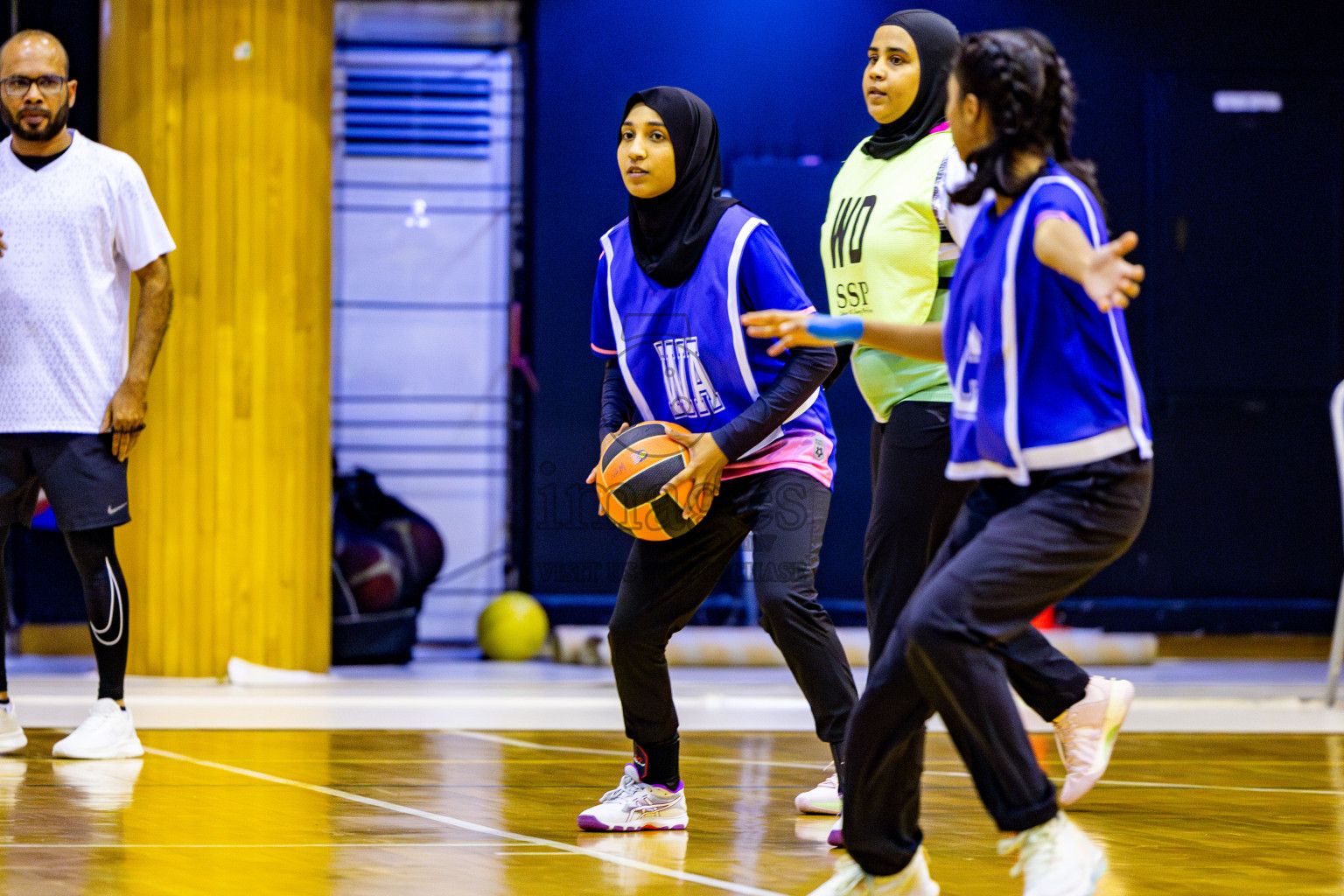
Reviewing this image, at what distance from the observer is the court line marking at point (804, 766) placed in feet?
12.3

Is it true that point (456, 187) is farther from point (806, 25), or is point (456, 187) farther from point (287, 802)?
point (287, 802)

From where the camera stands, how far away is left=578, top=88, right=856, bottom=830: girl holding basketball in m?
3.05

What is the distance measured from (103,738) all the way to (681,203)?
6.71 ft

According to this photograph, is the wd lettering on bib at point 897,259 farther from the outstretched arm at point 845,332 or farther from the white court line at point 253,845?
the white court line at point 253,845

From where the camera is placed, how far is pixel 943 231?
313 cm

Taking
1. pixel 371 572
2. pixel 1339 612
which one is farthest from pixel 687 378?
pixel 371 572

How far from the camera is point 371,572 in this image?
6539 mm

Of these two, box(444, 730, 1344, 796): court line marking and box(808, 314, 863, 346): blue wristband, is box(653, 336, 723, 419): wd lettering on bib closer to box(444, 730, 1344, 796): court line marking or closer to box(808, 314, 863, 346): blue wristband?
box(808, 314, 863, 346): blue wristband

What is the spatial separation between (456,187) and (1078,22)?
3225mm

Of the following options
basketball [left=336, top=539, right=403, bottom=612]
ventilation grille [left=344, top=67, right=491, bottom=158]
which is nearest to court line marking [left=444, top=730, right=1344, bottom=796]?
basketball [left=336, top=539, right=403, bottom=612]

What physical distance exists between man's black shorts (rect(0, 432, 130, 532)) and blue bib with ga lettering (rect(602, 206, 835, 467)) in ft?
5.08

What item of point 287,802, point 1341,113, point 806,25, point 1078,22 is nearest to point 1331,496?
point 1341,113

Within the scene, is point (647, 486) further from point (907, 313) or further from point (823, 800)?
point (823, 800)

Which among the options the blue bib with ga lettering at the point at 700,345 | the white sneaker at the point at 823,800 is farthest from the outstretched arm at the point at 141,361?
the white sneaker at the point at 823,800
